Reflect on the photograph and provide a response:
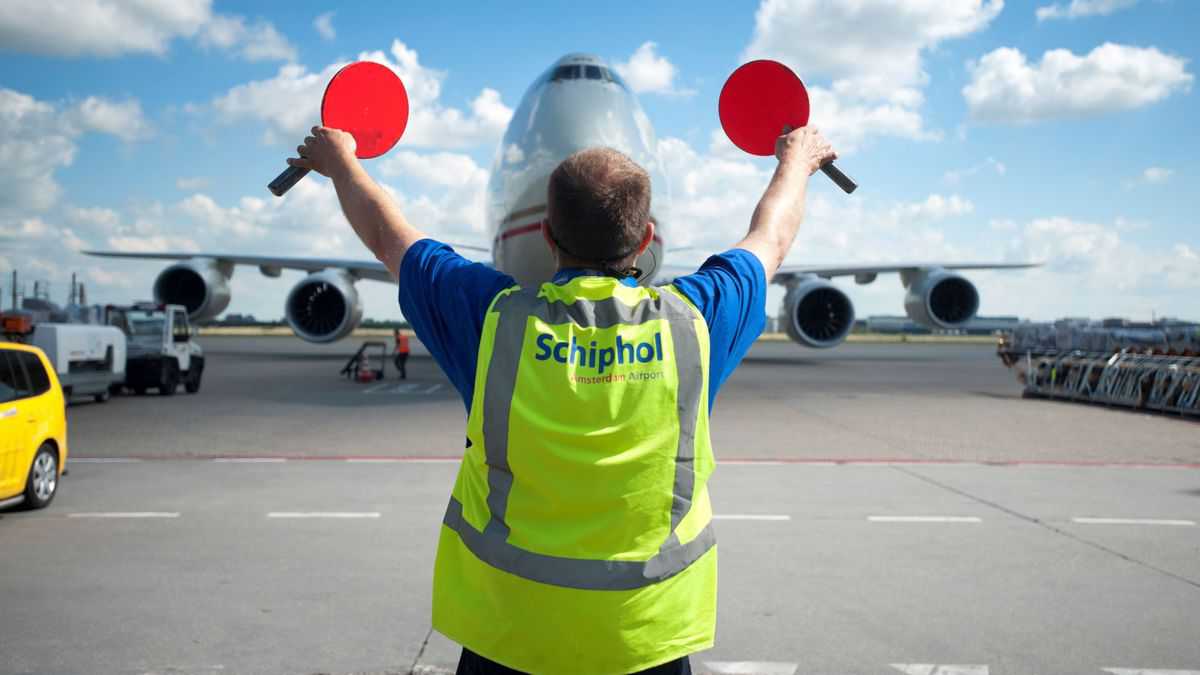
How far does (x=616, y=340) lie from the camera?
146 cm

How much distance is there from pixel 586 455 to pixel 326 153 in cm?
91

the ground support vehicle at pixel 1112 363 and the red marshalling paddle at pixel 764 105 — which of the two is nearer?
the red marshalling paddle at pixel 764 105

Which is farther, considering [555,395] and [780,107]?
[780,107]

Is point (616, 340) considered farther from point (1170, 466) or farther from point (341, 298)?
point (341, 298)

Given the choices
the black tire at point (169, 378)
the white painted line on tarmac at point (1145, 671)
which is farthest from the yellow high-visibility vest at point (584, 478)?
the black tire at point (169, 378)

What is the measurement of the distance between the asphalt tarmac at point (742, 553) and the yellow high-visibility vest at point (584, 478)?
6.91 ft

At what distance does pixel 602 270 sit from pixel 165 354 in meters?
16.2

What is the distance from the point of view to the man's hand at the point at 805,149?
2.03 metres

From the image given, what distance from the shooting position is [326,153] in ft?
6.15

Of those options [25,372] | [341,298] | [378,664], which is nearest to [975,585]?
[378,664]

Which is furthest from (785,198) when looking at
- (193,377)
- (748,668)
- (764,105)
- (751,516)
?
(193,377)

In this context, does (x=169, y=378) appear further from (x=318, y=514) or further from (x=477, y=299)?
(x=477, y=299)

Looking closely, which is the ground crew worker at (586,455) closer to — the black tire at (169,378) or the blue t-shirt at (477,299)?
the blue t-shirt at (477,299)

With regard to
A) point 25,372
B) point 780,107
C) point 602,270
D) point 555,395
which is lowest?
point 25,372
